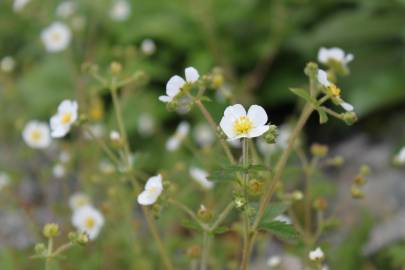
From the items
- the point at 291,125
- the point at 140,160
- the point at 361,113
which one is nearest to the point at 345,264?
the point at 140,160

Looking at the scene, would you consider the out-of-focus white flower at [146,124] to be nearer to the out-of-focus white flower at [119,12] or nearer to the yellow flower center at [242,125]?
the out-of-focus white flower at [119,12]

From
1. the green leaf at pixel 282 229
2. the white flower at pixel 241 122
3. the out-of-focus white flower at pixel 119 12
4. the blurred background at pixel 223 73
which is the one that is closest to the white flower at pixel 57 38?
the blurred background at pixel 223 73

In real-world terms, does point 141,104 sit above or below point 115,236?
above

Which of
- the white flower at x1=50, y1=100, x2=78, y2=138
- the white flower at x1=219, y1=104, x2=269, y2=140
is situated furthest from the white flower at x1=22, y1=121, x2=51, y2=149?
the white flower at x1=219, y1=104, x2=269, y2=140

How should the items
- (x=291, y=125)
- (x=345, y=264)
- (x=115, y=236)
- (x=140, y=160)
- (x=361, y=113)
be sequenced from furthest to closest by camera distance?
(x=361, y=113) → (x=291, y=125) → (x=115, y=236) → (x=345, y=264) → (x=140, y=160)

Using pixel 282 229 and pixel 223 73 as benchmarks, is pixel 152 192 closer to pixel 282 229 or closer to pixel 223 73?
pixel 282 229

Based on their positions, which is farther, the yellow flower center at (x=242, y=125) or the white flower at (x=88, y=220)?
the white flower at (x=88, y=220)

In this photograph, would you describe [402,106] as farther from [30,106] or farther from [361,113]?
[30,106]
